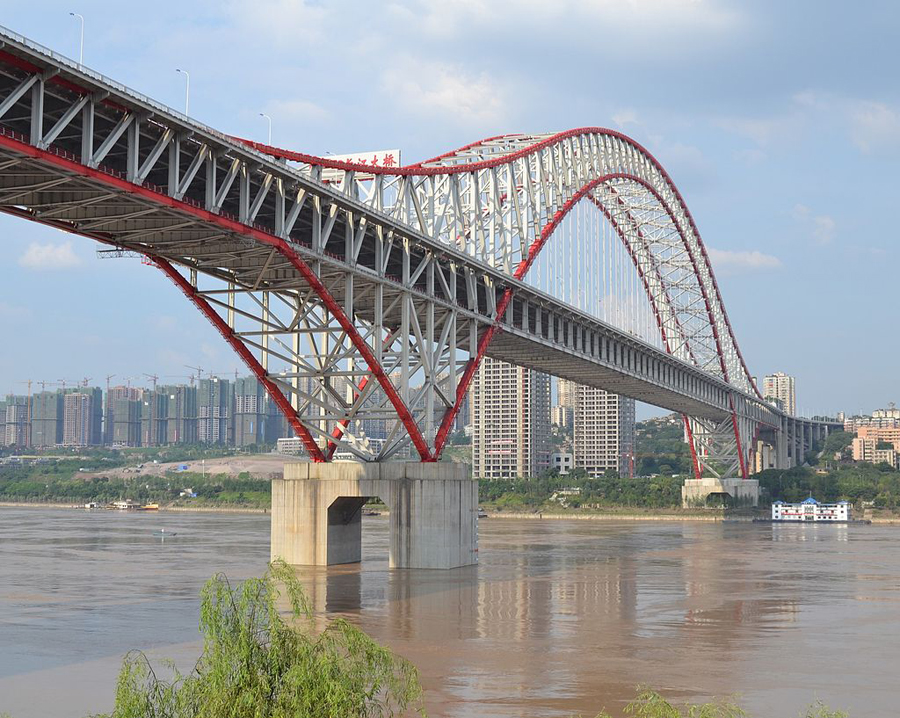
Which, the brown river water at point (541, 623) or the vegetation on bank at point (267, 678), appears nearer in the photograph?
the vegetation on bank at point (267, 678)

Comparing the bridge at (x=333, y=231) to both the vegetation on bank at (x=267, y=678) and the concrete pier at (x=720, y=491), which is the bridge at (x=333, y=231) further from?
the concrete pier at (x=720, y=491)

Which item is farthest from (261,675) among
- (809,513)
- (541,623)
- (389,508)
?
(809,513)

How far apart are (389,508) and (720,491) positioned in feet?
325

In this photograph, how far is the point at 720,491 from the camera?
147m

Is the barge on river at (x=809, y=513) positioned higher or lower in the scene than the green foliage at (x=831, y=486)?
lower

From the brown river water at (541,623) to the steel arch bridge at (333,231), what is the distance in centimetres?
985

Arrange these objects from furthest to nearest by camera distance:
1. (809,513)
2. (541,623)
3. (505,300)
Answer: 1. (809,513)
2. (505,300)
3. (541,623)

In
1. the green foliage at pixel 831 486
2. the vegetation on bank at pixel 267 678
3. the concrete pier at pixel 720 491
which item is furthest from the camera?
the green foliage at pixel 831 486

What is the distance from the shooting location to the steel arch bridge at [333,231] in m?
36.2

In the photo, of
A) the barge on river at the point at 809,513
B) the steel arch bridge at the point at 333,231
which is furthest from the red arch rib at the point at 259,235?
the barge on river at the point at 809,513

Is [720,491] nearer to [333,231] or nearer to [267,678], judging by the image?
[333,231]

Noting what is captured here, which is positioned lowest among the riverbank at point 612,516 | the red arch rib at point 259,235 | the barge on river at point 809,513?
the riverbank at point 612,516

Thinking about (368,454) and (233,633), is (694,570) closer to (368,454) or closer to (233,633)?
(368,454)

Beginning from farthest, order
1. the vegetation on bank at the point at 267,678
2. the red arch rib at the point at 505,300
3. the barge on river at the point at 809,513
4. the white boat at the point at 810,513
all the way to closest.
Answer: the white boat at the point at 810,513 → the barge on river at the point at 809,513 → the red arch rib at the point at 505,300 → the vegetation on bank at the point at 267,678
